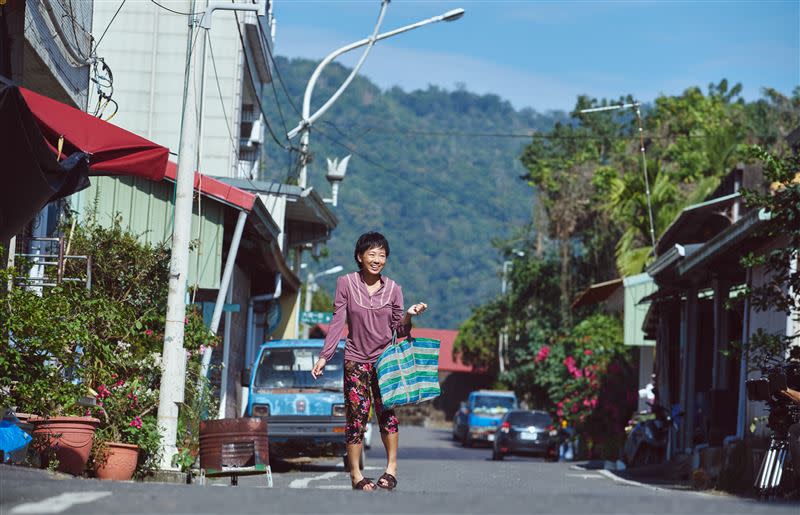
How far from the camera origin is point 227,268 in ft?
70.5

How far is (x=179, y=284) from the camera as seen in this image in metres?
15.2

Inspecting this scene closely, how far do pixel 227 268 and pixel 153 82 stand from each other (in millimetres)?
8823

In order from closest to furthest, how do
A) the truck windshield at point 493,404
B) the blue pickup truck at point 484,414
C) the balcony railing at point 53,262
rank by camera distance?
the balcony railing at point 53,262, the blue pickup truck at point 484,414, the truck windshield at point 493,404

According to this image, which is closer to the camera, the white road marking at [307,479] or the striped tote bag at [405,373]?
the striped tote bag at [405,373]

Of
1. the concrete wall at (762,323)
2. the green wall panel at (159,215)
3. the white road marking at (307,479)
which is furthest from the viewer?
the green wall panel at (159,215)

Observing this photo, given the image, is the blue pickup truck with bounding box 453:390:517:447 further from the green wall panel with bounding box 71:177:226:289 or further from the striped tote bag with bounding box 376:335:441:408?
the striped tote bag with bounding box 376:335:441:408

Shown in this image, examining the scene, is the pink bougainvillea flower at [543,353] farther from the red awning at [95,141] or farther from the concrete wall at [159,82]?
the red awning at [95,141]

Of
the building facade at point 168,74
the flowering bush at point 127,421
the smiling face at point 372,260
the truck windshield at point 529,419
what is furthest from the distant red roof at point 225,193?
the truck windshield at point 529,419

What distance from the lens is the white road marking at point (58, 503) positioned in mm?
6629

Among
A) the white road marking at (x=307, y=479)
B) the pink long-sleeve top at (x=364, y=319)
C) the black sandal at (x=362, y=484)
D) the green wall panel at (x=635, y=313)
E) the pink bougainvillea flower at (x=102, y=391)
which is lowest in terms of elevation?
the white road marking at (x=307, y=479)

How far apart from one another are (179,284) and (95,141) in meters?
2.92

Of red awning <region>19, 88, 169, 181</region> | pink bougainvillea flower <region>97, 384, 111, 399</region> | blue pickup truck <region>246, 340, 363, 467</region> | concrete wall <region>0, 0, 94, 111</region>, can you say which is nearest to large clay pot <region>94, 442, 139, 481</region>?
pink bougainvillea flower <region>97, 384, 111, 399</region>

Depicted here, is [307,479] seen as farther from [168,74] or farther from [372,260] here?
[168,74]

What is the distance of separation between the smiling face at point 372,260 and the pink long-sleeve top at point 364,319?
0.42ft
